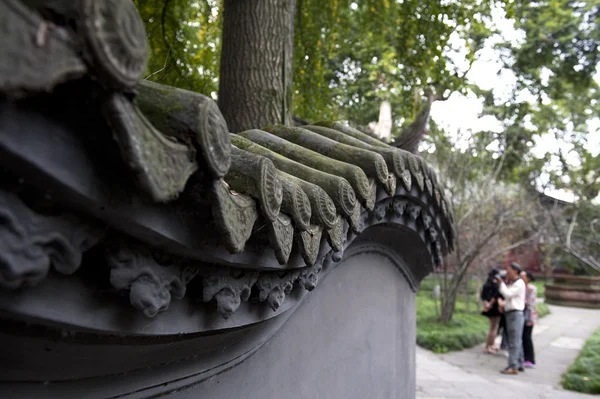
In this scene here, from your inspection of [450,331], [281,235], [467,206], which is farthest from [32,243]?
[467,206]

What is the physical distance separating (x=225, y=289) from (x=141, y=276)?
356mm

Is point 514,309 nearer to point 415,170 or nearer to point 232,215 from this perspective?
point 415,170

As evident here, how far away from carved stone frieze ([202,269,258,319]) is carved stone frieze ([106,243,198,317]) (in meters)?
0.19

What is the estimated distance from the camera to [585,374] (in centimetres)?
871

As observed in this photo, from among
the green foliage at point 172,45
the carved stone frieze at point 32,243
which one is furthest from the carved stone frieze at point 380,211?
the green foliage at point 172,45

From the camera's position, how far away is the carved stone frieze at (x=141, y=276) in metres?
1.05

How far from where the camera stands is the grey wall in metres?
2.08

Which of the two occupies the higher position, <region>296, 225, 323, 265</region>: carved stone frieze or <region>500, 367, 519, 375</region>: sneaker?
<region>296, 225, 323, 265</region>: carved stone frieze

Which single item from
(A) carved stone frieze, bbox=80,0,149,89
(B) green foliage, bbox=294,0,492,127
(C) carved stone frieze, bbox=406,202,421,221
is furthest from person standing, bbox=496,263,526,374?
(A) carved stone frieze, bbox=80,0,149,89

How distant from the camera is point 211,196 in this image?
3.57 ft

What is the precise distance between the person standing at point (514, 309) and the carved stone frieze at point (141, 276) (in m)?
8.75

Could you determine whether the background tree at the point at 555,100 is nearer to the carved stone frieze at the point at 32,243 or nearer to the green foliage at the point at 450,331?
the green foliage at the point at 450,331

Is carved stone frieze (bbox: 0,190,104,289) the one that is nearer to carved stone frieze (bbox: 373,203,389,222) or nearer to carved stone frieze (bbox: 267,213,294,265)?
carved stone frieze (bbox: 267,213,294,265)

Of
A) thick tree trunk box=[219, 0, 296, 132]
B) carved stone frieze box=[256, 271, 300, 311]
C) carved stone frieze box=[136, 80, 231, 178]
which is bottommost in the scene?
carved stone frieze box=[256, 271, 300, 311]
